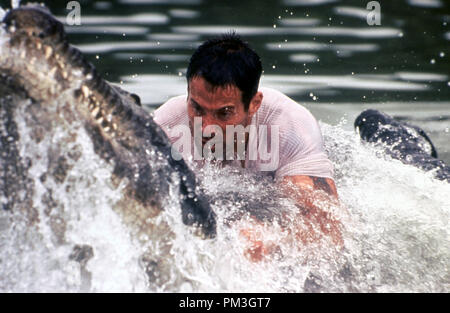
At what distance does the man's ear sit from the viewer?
4.16 metres

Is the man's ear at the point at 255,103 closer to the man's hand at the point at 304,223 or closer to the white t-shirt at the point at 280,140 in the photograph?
the white t-shirt at the point at 280,140

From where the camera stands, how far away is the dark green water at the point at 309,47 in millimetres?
8086

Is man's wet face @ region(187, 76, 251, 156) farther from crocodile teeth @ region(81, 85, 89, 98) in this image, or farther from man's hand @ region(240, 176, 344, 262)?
crocodile teeth @ region(81, 85, 89, 98)

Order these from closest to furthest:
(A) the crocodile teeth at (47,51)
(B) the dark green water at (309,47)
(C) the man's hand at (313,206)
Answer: (A) the crocodile teeth at (47,51), (C) the man's hand at (313,206), (B) the dark green water at (309,47)

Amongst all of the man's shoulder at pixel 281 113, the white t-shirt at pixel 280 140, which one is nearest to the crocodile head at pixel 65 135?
the white t-shirt at pixel 280 140

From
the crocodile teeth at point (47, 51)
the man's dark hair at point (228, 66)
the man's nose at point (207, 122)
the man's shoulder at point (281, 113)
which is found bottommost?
the man's shoulder at point (281, 113)

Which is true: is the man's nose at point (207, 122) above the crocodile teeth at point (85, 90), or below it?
below

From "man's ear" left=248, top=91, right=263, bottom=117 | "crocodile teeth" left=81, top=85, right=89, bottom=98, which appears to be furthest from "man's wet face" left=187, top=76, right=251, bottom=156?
"crocodile teeth" left=81, top=85, right=89, bottom=98

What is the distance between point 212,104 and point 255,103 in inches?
17.6

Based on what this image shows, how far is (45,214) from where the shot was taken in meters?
2.72

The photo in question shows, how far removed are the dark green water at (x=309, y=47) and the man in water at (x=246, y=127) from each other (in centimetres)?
264

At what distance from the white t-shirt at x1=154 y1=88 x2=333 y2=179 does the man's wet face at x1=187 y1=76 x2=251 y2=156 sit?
279 millimetres
